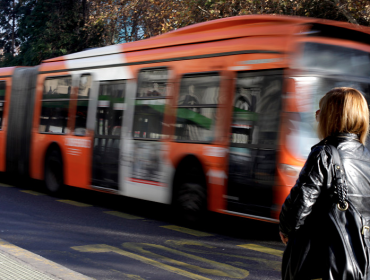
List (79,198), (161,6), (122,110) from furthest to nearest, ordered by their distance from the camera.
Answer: (161,6) < (79,198) < (122,110)

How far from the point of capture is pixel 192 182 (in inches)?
308

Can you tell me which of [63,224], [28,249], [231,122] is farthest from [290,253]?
[63,224]

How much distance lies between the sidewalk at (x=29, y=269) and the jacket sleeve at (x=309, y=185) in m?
2.70

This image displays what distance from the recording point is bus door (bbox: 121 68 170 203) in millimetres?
8250

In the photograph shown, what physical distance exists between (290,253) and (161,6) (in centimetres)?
1956

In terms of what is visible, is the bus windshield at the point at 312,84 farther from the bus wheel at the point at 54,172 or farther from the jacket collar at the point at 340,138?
the bus wheel at the point at 54,172

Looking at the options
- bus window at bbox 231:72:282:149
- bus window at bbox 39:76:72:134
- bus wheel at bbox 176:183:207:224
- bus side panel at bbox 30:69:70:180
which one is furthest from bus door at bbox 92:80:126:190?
bus window at bbox 231:72:282:149

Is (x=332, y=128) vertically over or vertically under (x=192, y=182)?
over

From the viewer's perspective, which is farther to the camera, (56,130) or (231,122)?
(56,130)

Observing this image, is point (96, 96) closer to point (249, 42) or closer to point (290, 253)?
point (249, 42)

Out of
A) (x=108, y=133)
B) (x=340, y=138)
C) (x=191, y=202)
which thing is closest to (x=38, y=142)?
(x=108, y=133)

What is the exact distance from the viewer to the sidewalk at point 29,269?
14.8 feet

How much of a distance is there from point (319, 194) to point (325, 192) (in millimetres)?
30

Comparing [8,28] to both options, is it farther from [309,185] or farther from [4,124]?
[309,185]
